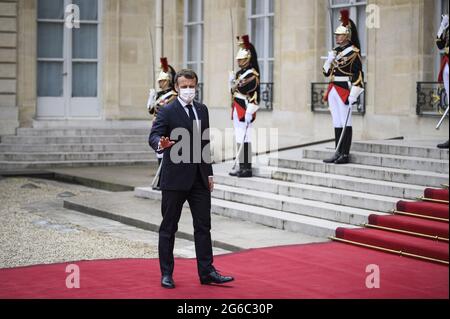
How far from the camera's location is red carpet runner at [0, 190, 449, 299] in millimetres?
8453

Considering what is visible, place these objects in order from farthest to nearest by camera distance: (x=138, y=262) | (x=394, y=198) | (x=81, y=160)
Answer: (x=81, y=160), (x=394, y=198), (x=138, y=262)

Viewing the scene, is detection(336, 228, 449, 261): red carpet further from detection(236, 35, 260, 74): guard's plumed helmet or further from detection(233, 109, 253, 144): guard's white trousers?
detection(236, 35, 260, 74): guard's plumed helmet

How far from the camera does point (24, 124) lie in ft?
69.8

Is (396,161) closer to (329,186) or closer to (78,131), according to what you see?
(329,186)

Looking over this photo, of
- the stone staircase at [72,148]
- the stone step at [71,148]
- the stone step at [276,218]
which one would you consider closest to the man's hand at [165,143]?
the stone step at [276,218]

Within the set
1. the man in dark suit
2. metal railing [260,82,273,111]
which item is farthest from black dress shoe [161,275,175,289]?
metal railing [260,82,273,111]

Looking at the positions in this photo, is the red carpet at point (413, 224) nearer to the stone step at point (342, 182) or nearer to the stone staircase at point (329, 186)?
the stone staircase at point (329, 186)

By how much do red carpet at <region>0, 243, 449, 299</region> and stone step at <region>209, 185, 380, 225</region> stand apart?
89 cm

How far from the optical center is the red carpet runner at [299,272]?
27.7ft

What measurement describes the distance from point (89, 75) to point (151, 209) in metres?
8.95

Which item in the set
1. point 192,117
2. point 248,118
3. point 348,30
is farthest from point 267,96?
point 192,117
